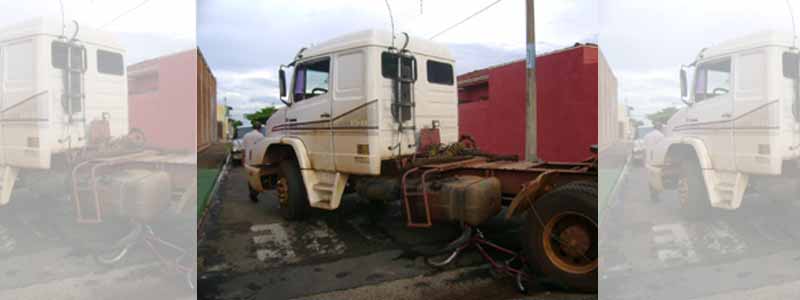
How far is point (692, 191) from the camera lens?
53.3 inches

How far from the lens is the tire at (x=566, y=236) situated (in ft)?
8.95

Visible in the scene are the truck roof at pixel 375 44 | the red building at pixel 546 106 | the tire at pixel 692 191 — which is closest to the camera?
the tire at pixel 692 191

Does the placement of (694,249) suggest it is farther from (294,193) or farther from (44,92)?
(294,193)

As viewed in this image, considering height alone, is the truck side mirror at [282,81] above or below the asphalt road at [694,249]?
above

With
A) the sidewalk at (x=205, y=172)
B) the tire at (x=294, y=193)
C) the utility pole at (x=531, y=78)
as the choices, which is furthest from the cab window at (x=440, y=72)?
the sidewalk at (x=205, y=172)

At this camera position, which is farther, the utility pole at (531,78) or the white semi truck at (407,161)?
the utility pole at (531,78)

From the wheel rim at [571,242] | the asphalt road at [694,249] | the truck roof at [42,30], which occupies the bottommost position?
the wheel rim at [571,242]

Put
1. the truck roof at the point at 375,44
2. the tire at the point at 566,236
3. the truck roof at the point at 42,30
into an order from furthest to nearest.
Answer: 1. the truck roof at the point at 375,44
2. the tire at the point at 566,236
3. the truck roof at the point at 42,30

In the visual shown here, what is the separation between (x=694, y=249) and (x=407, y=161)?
3062 millimetres

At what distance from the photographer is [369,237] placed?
4344 millimetres

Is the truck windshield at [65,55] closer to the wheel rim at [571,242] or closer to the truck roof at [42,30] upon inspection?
the truck roof at [42,30]

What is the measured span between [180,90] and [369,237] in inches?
133

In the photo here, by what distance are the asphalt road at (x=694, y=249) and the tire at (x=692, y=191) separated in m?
0.02

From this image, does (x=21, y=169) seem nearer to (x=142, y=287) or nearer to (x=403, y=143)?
(x=142, y=287)
